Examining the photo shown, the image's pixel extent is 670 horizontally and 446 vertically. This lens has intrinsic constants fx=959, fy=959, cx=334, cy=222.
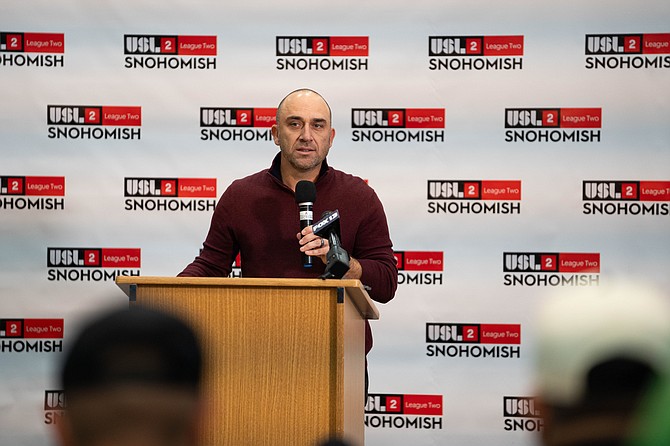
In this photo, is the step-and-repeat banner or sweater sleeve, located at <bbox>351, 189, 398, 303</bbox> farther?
the step-and-repeat banner

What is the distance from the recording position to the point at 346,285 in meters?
3.28

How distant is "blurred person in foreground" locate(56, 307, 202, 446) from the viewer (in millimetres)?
1011

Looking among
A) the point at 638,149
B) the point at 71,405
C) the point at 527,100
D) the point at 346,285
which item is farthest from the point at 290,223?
the point at 71,405

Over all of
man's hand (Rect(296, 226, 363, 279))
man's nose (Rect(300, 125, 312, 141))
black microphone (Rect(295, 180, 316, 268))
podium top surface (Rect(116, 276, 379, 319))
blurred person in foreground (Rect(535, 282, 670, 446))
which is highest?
man's nose (Rect(300, 125, 312, 141))

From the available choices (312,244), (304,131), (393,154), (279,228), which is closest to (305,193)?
(312,244)

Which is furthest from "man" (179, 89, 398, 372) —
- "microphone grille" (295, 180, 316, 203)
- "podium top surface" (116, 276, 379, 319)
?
"podium top surface" (116, 276, 379, 319)

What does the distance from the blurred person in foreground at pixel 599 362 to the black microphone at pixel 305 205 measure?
8.71 ft

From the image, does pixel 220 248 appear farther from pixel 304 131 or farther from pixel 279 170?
pixel 304 131

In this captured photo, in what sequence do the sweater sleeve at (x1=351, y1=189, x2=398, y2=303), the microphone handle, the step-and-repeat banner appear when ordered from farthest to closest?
1. the step-and-repeat banner
2. the sweater sleeve at (x1=351, y1=189, x2=398, y2=303)
3. the microphone handle

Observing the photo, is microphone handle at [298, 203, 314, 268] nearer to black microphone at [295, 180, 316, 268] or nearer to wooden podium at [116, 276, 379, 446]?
black microphone at [295, 180, 316, 268]

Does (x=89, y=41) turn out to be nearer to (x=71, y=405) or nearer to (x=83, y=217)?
(x=83, y=217)

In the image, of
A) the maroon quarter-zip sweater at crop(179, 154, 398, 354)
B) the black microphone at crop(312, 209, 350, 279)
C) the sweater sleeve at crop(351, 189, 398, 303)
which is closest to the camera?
the black microphone at crop(312, 209, 350, 279)

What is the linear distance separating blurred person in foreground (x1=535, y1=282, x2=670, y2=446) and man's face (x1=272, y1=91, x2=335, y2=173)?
3.55 m

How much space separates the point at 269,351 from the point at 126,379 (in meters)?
2.33
